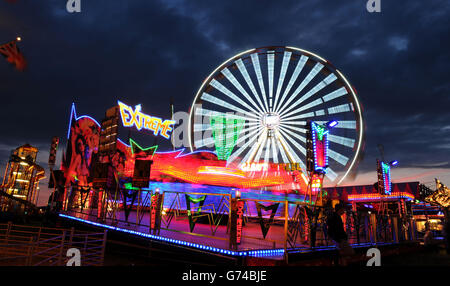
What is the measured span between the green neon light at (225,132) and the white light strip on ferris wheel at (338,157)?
764cm

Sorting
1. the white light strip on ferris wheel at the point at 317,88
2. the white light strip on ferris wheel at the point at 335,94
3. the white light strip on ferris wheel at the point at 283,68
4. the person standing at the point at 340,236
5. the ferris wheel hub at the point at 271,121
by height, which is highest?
the white light strip on ferris wheel at the point at 283,68

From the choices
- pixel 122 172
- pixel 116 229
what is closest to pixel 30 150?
pixel 122 172

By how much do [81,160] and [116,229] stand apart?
17.7 metres

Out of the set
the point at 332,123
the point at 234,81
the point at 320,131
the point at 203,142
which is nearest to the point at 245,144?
the point at 203,142

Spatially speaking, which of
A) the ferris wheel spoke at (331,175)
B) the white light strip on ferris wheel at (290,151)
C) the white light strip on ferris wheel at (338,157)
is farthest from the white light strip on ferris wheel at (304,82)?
the ferris wheel spoke at (331,175)

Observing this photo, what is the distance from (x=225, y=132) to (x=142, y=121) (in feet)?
24.2

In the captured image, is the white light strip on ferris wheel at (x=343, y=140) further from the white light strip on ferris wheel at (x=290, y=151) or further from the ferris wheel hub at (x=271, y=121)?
the ferris wheel hub at (x=271, y=121)

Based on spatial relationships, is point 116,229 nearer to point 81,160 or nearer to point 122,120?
point 122,120

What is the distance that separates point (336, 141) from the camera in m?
21.2

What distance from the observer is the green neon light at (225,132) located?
24.7 m

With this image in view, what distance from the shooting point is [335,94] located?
70.2 feet

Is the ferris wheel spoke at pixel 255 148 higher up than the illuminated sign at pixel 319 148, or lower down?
higher up
